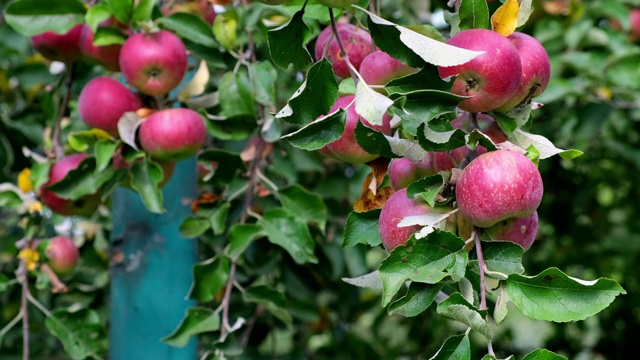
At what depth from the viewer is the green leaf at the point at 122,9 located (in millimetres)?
1034

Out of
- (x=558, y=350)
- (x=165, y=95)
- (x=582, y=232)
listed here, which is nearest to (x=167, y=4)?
(x=165, y=95)

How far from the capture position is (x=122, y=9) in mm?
1045

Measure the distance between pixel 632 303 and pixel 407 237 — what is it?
1.92 metres

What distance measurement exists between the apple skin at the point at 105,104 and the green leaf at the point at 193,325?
0.26m

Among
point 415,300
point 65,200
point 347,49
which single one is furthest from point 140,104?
point 415,300

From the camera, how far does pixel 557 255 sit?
2.49 meters

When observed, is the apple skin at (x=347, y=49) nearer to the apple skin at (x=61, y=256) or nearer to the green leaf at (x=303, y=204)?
the green leaf at (x=303, y=204)

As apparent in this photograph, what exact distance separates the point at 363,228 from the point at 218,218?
1.31 feet

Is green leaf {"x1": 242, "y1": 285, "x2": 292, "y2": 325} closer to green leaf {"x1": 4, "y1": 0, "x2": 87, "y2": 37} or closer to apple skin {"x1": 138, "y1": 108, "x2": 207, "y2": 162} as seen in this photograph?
apple skin {"x1": 138, "y1": 108, "x2": 207, "y2": 162}

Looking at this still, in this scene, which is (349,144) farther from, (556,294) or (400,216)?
(556,294)

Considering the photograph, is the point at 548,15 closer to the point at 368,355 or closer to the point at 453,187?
the point at 368,355

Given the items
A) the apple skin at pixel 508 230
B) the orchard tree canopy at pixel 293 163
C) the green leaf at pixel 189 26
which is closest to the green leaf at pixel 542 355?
the orchard tree canopy at pixel 293 163

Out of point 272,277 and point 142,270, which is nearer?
point 142,270

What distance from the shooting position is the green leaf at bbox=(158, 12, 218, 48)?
3.59ft
